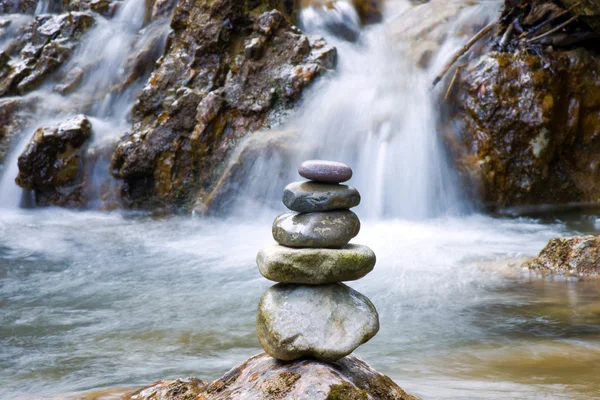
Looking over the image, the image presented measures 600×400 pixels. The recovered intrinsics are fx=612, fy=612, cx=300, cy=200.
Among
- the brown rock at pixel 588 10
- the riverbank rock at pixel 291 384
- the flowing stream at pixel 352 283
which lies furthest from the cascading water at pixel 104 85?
the riverbank rock at pixel 291 384

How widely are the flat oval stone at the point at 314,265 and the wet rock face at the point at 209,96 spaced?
812cm

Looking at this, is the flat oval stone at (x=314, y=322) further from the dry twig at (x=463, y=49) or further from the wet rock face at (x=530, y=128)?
the dry twig at (x=463, y=49)

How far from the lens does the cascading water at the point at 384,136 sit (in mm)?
9812

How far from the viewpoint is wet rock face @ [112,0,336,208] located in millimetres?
11227

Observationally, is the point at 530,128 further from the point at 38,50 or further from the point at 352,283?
the point at 38,50

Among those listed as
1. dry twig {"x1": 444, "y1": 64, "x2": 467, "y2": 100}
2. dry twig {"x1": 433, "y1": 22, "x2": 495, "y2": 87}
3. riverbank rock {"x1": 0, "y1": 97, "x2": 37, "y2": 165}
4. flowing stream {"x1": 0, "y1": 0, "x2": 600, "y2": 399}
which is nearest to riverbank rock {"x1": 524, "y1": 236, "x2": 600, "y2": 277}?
flowing stream {"x1": 0, "y1": 0, "x2": 600, "y2": 399}

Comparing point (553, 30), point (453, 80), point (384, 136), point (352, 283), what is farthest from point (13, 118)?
point (553, 30)

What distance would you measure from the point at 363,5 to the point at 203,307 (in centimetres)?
1079

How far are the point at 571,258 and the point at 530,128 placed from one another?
4039mm

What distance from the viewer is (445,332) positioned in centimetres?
475

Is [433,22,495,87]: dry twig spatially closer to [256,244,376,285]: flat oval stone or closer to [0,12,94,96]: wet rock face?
[256,244,376,285]: flat oval stone

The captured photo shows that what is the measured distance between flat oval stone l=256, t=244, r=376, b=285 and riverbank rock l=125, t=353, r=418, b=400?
16.1 inches

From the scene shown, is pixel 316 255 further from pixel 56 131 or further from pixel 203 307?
pixel 56 131

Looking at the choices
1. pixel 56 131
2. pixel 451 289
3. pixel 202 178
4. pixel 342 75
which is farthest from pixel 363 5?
pixel 451 289
